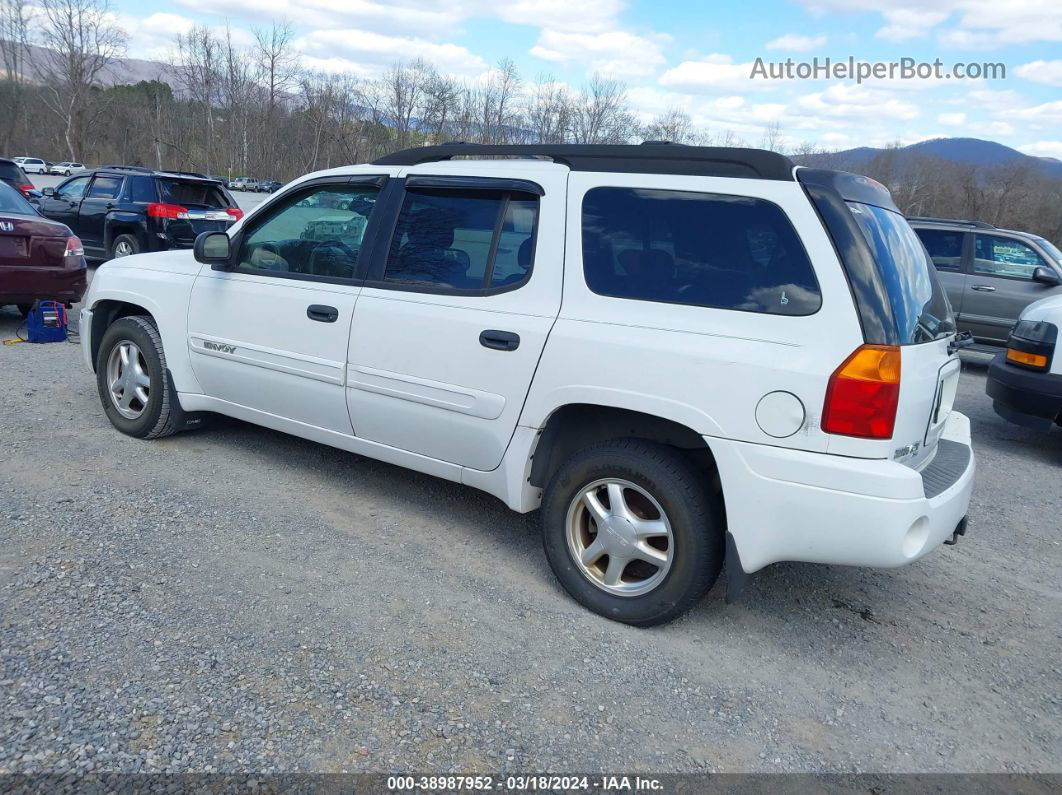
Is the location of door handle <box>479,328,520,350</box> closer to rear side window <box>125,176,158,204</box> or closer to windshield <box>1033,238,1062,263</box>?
windshield <box>1033,238,1062,263</box>

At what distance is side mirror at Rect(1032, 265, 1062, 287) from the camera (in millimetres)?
9812

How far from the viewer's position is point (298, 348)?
4355 mm

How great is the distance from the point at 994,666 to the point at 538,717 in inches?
76.5

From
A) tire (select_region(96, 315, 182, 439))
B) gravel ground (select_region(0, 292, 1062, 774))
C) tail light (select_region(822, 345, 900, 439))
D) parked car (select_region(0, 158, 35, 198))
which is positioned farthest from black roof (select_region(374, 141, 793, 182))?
parked car (select_region(0, 158, 35, 198))

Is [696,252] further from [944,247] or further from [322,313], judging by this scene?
[944,247]

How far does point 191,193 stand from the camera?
12.9 metres

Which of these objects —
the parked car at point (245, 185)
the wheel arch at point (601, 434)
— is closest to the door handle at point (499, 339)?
the wheel arch at point (601, 434)

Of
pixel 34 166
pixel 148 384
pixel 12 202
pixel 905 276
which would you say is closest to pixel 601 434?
pixel 905 276

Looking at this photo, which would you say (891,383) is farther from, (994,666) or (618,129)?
(618,129)

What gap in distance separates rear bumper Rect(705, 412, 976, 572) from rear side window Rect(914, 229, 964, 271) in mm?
8707

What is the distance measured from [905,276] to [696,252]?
0.83m

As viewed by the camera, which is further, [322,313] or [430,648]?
[322,313]

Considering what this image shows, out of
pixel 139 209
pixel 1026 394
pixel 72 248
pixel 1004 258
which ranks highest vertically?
pixel 1004 258

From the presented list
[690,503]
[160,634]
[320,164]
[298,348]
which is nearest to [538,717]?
[690,503]
